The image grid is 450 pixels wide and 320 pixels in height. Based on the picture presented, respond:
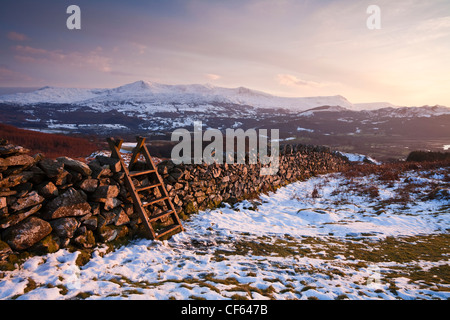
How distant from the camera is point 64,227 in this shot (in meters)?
4.44

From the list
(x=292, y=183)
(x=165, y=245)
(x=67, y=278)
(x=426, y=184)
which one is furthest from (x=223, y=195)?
(x=426, y=184)

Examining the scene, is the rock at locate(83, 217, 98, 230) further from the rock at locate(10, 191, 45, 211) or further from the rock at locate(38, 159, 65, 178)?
the rock at locate(38, 159, 65, 178)

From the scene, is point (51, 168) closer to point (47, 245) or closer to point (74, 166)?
point (74, 166)

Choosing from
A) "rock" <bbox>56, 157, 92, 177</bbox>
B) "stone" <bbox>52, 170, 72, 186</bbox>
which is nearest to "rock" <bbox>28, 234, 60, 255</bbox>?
"stone" <bbox>52, 170, 72, 186</bbox>

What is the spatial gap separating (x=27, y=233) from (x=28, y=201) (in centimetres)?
56

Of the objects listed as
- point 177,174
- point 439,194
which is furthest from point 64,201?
point 439,194

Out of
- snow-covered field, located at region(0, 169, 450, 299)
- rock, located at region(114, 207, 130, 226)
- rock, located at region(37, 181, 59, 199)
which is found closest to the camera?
snow-covered field, located at region(0, 169, 450, 299)

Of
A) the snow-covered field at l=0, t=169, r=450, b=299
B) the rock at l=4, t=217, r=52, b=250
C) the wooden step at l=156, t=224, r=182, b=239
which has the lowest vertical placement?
the snow-covered field at l=0, t=169, r=450, b=299

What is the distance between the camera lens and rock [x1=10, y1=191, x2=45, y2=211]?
3.94 meters

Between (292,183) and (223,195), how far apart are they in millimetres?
7722

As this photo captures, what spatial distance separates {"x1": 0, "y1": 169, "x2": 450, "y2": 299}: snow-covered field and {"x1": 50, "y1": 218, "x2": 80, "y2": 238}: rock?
0.33 metres

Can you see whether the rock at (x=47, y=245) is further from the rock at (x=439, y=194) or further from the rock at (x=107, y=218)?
the rock at (x=439, y=194)

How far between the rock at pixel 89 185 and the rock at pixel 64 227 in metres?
0.72
